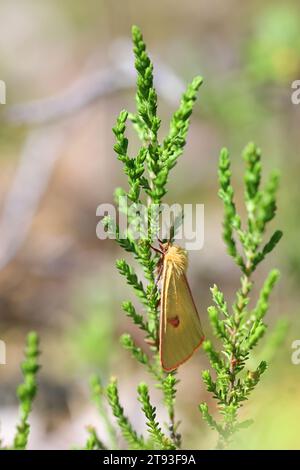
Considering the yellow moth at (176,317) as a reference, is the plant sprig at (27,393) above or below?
below

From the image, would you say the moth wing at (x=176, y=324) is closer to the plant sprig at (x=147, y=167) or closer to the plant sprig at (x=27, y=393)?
the plant sprig at (x=147, y=167)

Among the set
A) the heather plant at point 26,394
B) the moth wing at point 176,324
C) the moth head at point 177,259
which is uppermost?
the moth head at point 177,259

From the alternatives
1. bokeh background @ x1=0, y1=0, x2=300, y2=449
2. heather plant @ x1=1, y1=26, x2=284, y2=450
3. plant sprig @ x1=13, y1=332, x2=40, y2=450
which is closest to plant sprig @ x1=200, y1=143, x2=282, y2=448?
heather plant @ x1=1, y1=26, x2=284, y2=450

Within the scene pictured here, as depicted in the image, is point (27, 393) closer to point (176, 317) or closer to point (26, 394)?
point (26, 394)

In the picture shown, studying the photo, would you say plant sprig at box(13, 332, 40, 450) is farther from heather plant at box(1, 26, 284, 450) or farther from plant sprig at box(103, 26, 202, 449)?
plant sprig at box(103, 26, 202, 449)

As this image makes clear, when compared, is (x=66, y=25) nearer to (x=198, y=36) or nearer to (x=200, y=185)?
(x=198, y=36)

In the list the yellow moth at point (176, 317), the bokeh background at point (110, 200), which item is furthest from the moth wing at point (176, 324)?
the bokeh background at point (110, 200)

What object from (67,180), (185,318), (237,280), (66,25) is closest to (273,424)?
(185,318)
